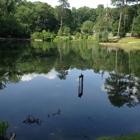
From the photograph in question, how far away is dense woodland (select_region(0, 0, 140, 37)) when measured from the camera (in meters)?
66.8

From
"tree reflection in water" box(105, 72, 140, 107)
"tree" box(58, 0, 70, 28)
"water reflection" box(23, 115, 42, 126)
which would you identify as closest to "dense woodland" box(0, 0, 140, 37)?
"tree" box(58, 0, 70, 28)

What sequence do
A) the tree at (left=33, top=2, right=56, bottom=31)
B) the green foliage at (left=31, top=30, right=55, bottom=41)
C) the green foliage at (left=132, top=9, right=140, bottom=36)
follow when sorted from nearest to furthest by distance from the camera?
the green foliage at (left=132, top=9, right=140, bottom=36) → the green foliage at (left=31, top=30, right=55, bottom=41) → the tree at (left=33, top=2, right=56, bottom=31)

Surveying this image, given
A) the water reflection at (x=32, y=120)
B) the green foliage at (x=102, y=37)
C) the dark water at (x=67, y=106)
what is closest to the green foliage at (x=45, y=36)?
the green foliage at (x=102, y=37)

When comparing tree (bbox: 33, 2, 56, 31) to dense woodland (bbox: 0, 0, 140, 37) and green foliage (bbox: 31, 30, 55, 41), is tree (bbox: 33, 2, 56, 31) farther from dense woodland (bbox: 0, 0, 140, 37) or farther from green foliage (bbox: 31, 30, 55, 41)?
green foliage (bbox: 31, 30, 55, 41)

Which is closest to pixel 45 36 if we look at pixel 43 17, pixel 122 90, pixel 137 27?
pixel 43 17

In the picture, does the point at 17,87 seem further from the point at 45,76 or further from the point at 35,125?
the point at 35,125

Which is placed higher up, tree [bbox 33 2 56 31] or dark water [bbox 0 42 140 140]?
tree [bbox 33 2 56 31]

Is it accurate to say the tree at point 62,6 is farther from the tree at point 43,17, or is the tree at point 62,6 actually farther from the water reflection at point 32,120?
the water reflection at point 32,120

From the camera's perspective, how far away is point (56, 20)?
362 feet

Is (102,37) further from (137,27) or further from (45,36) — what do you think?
(45,36)

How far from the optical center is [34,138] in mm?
7883

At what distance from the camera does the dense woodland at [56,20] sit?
6675cm

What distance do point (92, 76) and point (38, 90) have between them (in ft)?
23.9

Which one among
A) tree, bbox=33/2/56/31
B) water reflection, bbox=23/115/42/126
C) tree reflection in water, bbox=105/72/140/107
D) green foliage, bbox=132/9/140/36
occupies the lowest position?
tree reflection in water, bbox=105/72/140/107
